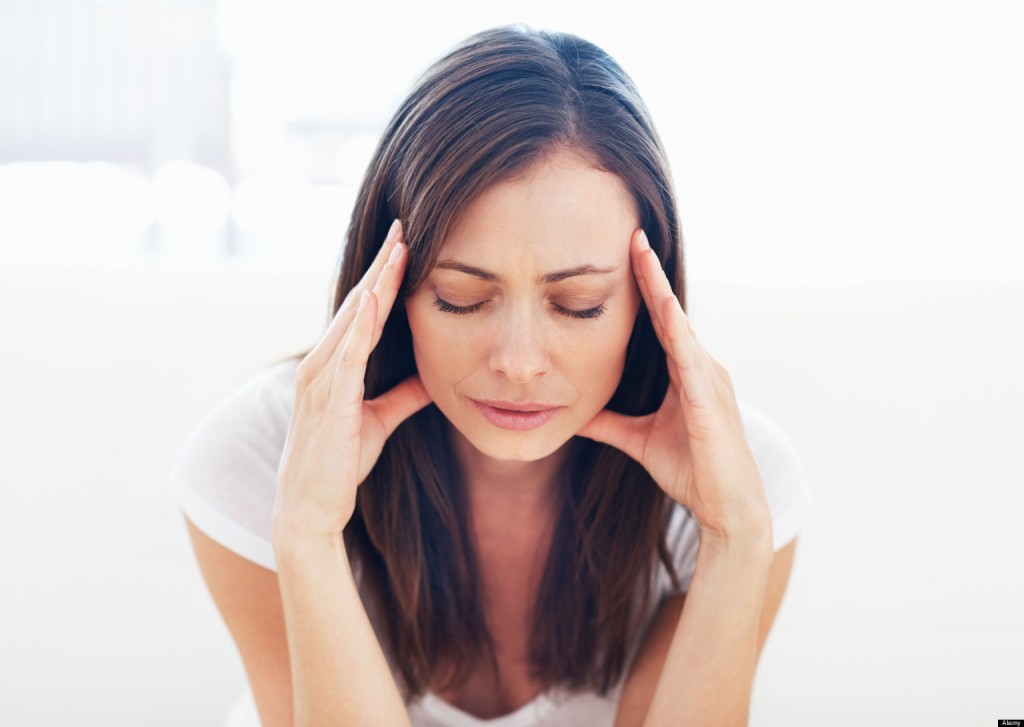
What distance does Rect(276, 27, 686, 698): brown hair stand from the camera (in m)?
1.24

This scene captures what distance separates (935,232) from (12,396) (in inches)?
96.9

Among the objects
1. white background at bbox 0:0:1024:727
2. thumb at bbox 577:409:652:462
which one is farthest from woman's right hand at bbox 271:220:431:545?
white background at bbox 0:0:1024:727

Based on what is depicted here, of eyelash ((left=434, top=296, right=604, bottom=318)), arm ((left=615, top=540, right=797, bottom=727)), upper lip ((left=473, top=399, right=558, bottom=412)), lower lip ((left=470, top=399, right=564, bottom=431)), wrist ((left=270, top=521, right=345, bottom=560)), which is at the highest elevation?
eyelash ((left=434, top=296, right=604, bottom=318))

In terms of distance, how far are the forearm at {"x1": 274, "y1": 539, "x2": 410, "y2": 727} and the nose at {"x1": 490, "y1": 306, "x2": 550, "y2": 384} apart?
33cm

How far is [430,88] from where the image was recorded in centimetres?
→ 130

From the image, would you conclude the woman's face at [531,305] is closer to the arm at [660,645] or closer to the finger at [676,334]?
the finger at [676,334]

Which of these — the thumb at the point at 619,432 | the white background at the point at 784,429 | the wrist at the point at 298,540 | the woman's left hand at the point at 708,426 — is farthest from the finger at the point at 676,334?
the white background at the point at 784,429

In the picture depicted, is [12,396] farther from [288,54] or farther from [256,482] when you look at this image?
[288,54]

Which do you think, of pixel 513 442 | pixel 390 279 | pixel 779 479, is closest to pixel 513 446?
pixel 513 442

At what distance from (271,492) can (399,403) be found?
0.81ft

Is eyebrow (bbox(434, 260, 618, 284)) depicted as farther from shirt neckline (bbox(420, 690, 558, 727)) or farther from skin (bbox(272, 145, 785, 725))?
shirt neckline (bbox(420, 690, 558, 727))

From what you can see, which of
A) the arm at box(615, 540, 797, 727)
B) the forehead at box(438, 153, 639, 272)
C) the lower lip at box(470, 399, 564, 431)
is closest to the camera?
the forehead at box(438, 153, 639, 272)

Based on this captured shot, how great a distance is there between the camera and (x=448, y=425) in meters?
1.60

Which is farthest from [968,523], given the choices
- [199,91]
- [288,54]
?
[199,91]
